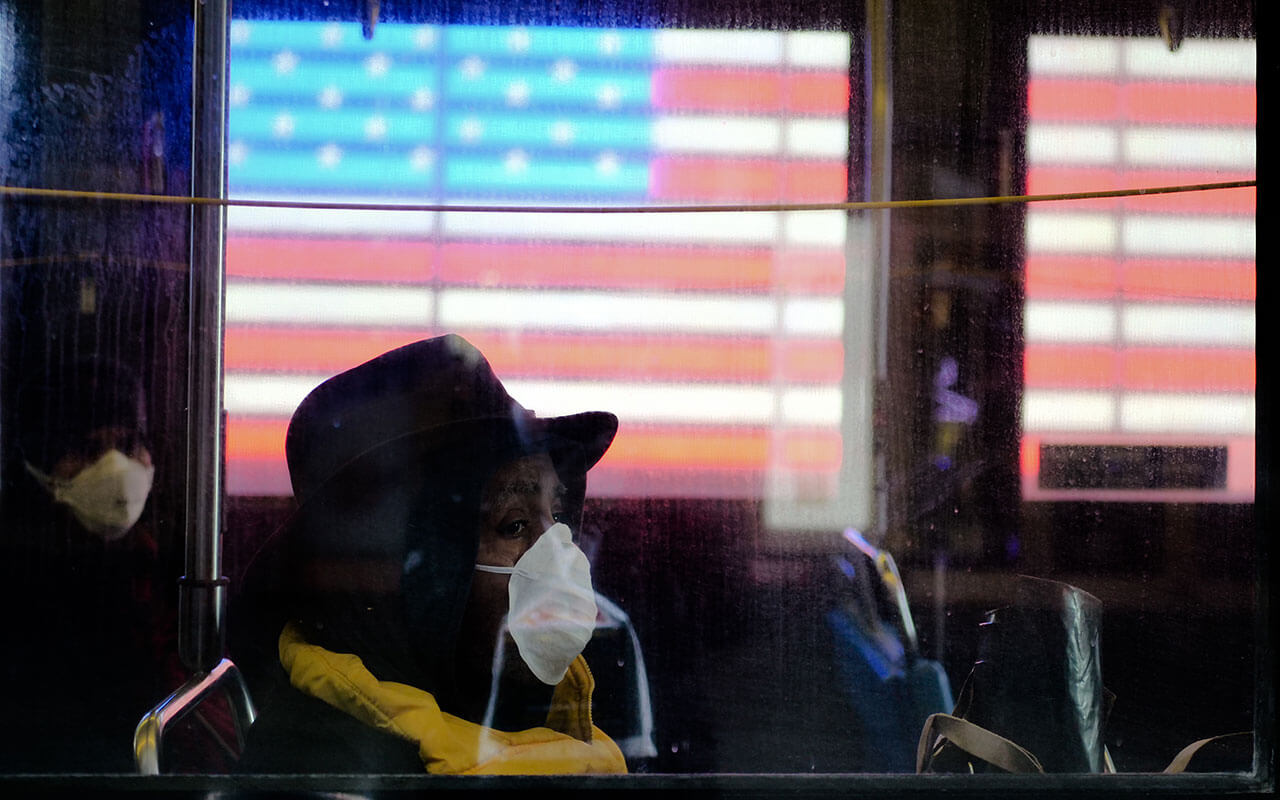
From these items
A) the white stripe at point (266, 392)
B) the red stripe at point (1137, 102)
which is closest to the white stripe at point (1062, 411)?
the red stripe at point (1137, 102)

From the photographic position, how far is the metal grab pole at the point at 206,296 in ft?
3.73

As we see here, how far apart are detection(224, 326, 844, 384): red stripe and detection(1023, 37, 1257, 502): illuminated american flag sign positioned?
12.9 inches

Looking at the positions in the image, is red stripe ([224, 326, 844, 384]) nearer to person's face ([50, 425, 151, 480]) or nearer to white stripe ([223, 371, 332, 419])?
white stripe ([223, 371, 332, 419])

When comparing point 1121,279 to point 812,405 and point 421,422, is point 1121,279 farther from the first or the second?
point 421,422

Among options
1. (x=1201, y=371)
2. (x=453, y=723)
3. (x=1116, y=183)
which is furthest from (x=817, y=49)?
(x=453, y=723)

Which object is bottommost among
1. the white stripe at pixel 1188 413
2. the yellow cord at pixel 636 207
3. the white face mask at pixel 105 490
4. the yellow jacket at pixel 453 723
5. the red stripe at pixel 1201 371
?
the yellow jacket at pixel 453 723

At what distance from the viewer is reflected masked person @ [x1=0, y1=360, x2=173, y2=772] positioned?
1.13m

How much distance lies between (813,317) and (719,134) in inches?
11.0

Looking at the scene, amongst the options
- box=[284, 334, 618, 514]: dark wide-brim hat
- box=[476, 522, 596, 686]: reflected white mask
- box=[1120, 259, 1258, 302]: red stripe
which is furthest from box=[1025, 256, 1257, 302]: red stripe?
box=[476, 522, 596, 686]: reflected white mask

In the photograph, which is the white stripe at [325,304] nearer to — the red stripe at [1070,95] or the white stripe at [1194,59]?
the red stripe at [1070,95]

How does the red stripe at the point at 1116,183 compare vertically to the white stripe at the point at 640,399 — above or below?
above

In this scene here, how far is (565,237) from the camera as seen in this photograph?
1.15 meters

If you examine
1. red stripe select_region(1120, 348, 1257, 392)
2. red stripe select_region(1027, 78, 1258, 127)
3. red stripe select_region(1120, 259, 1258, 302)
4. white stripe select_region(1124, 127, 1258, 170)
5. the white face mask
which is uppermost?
red stripe select_region(1027, 78, 1258, 127)

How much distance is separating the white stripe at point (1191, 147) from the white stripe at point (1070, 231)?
102 millimetres
